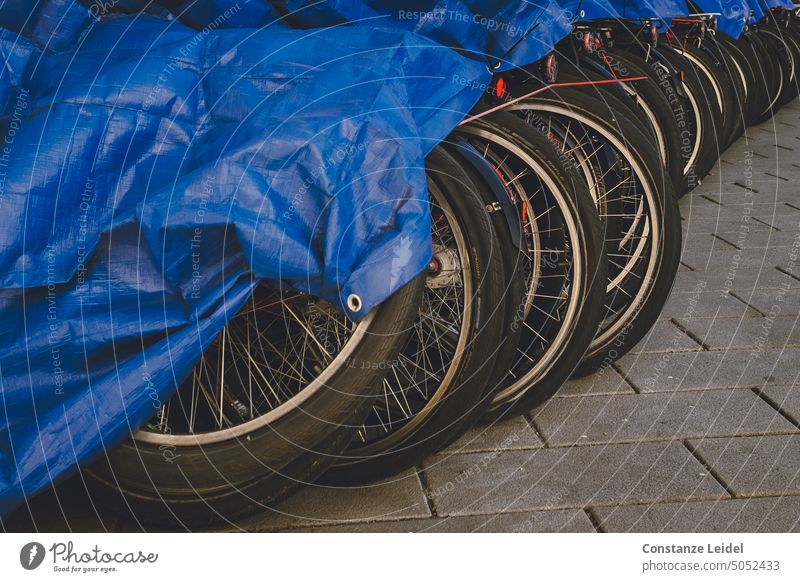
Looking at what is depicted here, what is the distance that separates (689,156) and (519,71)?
10.1 feet

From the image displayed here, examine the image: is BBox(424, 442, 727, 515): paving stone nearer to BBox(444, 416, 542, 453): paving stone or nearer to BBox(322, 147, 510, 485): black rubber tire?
BBox(444, 416, 542, 453): paving stone

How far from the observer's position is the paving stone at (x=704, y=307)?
424cm

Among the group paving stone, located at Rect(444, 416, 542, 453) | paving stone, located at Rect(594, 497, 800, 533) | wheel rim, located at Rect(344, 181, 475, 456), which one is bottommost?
paving stone, located at Rect(594, 497, 800, 533)

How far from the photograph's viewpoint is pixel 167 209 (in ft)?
7.91

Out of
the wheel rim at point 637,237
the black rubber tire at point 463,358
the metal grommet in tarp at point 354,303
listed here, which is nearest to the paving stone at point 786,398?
the wheel rim at point 637,237

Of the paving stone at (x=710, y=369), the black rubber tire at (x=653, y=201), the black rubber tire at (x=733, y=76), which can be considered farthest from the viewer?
the black rubber tire at (x=733, y=76)

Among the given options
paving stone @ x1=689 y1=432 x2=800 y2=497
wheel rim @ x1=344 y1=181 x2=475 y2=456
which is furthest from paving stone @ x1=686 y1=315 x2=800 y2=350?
wheel rim @ x1=344 y1=181 x2=475 y2=456

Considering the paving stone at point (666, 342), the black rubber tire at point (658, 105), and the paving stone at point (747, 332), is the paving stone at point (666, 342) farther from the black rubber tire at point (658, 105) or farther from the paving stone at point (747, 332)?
the black rubber tire at point (658, 105)

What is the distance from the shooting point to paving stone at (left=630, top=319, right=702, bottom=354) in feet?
12.8

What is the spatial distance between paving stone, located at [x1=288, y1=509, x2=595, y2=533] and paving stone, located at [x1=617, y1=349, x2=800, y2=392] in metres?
1.00

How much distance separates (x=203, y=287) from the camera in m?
2.48

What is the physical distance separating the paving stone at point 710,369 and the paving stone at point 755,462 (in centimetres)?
44

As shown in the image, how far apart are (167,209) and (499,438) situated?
55.3 inches
